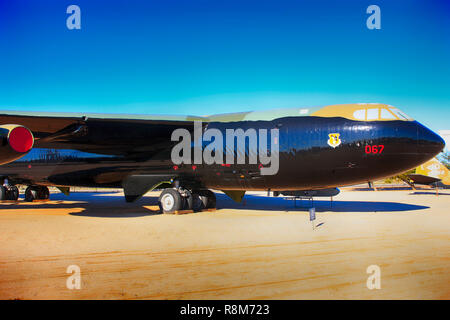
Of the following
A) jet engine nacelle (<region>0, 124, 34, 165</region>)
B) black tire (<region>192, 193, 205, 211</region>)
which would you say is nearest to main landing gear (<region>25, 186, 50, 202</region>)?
black tire (<region>192, 193, 205, 211</region>)

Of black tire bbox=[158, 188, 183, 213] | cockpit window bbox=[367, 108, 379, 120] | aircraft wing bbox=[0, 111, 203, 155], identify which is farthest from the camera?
black tire bbox=[158, 188, 183, 213]

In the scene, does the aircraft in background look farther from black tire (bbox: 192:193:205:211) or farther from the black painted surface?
black tire (bbox: 192:193:205:211)

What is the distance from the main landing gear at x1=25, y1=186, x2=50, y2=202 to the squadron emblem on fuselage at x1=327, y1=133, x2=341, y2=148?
20.1 meters

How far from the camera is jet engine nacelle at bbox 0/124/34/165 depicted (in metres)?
6.15

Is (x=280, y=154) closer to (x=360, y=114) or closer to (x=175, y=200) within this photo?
(x=360, y=114)

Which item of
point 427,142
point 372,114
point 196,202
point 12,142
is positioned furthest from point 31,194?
point 427,142

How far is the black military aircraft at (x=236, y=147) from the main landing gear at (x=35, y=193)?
28.4ft

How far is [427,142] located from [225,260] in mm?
8113

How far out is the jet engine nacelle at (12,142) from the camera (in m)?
6.15

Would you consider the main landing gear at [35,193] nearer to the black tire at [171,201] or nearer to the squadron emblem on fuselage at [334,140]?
the black tire at [171,201]

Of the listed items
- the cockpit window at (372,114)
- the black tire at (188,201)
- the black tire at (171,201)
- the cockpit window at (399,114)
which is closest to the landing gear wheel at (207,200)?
the black tire at (188,201)

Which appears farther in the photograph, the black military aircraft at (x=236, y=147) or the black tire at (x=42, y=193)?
the black tire at (x=42, y=193)

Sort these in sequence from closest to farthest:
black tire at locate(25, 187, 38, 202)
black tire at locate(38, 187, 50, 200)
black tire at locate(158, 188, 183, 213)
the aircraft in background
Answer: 1. black tire at locate(158, 188, 183, 213)
2. black tire at locate(25, 187, 38, 202)
3. black tire at locate(38, 187, 50, 200)
4. the aircraft in background
